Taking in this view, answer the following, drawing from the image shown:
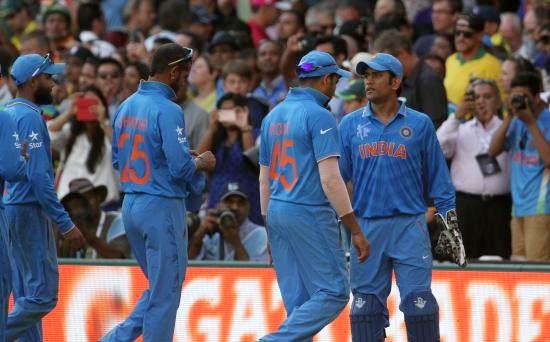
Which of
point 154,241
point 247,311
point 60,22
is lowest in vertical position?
point 247,311

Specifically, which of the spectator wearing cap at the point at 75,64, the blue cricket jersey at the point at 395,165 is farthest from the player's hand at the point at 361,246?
the spectator wearing cap at the point at 75,64

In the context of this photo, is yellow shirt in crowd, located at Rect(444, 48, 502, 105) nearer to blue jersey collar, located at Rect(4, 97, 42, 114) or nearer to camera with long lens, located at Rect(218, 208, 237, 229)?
camera with long lens, located at Rect(218, 208, 237, 229)

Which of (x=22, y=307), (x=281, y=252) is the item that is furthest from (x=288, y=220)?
(x=22, y=307)

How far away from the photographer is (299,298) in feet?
33.2

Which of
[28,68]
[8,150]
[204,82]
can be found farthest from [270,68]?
[8,150]

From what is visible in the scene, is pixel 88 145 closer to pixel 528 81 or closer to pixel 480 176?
pixel 480 176

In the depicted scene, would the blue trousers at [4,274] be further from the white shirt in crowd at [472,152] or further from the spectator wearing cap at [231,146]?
the white shirt in crowd at [472,152]

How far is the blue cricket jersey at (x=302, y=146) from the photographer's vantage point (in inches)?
389

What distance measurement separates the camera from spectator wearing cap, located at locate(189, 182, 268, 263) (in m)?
13.7

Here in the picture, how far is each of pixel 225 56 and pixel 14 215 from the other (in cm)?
610

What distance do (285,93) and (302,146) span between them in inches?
224

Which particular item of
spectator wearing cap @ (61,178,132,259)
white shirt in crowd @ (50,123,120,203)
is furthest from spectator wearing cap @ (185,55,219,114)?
spectator wearing cap @ (61,178,132,259)

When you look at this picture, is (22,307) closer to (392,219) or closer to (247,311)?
(247,311)

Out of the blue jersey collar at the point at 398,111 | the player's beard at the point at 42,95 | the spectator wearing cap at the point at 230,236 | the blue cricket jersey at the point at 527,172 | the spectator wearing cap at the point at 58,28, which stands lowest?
the spectator wearing cap at the point at 230,236
